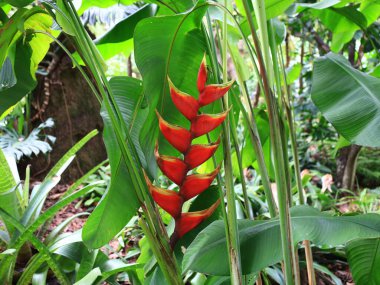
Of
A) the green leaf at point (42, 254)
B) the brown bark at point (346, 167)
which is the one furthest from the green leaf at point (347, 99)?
the brown bark at point (346, 167)

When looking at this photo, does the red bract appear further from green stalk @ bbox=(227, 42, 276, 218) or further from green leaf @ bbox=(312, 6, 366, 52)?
green leaf @ bbox=(312, 6, 366, 52)

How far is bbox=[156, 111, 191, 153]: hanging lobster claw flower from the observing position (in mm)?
572

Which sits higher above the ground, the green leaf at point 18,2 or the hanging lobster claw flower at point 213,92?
the green leaf at point 18,2

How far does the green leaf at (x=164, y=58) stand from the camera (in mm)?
624

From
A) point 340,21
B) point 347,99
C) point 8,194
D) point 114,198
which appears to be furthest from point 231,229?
point 8,194

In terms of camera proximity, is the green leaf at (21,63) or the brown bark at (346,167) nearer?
the green leaf at (21,63)

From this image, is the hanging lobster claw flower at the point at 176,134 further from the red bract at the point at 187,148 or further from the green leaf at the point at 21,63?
the green leaf at the point at 21,63

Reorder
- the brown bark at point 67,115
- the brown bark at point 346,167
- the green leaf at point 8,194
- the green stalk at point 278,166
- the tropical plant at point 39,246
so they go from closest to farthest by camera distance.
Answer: the green stalk at point 278,166 < the tropical plant at point 39,246 < the green leaf at point 8,194 < the brown bark at point 346,167 < the brown bark at point 67,115

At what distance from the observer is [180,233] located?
609 mm

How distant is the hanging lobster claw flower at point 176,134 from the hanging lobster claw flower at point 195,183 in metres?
0.05

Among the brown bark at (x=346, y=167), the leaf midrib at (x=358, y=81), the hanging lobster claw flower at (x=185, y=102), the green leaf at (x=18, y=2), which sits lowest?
the brown bark at (x=346, y=167)

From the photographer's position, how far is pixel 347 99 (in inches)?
27.7

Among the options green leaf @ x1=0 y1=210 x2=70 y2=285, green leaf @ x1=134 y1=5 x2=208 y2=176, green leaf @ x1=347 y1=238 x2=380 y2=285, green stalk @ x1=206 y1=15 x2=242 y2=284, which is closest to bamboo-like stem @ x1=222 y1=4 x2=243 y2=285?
Result: green stalk @ x1=206 y1=15 x2=242 y2=284

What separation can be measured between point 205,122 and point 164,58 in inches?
6.3
